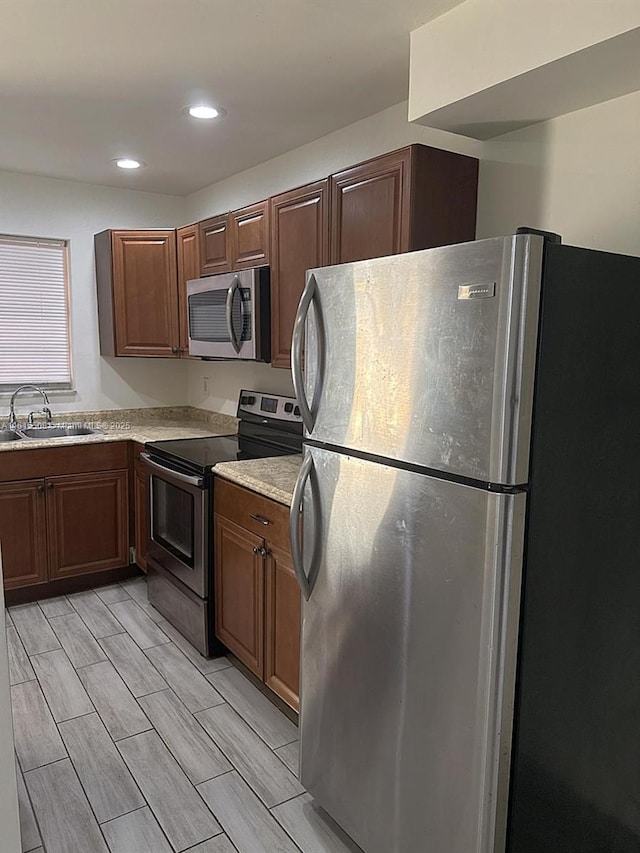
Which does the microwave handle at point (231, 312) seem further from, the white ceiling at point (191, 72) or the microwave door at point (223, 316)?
the white ceiling at point (191, 72)

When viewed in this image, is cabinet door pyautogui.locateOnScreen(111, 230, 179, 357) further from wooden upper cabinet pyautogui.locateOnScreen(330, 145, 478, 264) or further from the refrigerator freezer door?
the refrigerator freezer door

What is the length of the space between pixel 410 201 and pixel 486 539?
1.28m

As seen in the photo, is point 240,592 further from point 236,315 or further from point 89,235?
point 89,235

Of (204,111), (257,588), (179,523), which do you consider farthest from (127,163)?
(257,588)

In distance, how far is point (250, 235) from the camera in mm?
3092

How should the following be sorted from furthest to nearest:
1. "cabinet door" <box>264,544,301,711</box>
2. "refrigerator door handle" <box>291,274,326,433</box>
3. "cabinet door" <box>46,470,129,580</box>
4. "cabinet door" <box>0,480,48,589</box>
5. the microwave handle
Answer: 1. "cabinet door" <box>46,470,129,580</box>
2. "cabinet door" <box>0,480,48,589</box>
3. the microwave handle
4. "cabinet door" <box>264,544,301,711</box>
5. "refrigerator door handle" <box>291,274,326,433</box>

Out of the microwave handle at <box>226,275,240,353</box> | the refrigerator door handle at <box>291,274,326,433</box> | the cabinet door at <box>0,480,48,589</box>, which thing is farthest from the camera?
the cabinet door at <box>0,480,48,589</box>

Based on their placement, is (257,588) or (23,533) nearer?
(257,588)

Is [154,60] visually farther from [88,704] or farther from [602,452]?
[88,704]

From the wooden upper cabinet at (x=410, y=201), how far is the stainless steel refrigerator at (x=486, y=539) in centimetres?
54

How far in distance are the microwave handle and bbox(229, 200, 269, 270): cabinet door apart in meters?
0.13

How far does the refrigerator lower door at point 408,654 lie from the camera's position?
4.49ft

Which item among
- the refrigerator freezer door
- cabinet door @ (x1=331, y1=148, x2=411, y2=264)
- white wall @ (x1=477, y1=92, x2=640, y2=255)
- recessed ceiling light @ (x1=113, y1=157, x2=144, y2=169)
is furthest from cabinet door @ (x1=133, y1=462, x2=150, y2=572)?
white wall @ (x1=477, y1=92, x2=640, y2=255)

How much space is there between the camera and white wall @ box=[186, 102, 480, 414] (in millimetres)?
2629
